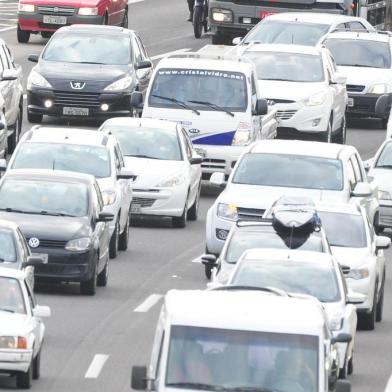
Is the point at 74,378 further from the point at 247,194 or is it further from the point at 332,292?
the point at 247,194

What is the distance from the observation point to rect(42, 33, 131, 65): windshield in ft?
134

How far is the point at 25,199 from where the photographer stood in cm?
2733

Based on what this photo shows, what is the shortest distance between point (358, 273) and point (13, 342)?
19.7ft

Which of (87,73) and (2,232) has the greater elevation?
(2,232)

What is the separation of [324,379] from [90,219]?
11470mm

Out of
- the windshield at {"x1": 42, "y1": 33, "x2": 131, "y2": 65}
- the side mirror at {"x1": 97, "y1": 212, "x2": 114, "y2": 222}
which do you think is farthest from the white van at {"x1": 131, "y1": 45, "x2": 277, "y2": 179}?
the side mirror at {"x1": 97, "y1": 212, "x2": 114, "y2": 222}

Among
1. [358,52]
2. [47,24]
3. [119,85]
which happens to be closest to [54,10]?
[47,24]

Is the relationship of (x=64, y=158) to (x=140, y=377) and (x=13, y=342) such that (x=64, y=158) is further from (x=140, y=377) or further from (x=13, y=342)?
(x=140, y=377)

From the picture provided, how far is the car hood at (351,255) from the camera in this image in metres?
25.0

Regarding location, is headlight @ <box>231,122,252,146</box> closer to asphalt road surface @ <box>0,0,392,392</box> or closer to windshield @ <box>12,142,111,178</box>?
asphalt road surface @ <box>0,0,392,392</box>

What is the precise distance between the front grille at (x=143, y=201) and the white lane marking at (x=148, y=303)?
6084mm

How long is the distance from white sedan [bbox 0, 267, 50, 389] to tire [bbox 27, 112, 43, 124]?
65.0 ft

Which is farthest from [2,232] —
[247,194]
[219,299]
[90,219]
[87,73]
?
[87,73]

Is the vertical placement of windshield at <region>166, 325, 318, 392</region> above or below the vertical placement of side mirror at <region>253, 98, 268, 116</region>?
above
